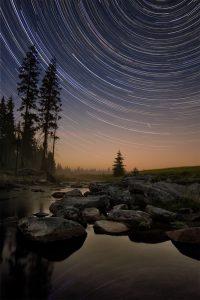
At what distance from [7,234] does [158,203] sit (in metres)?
7.84

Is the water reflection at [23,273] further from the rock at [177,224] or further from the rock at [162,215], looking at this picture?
the rock at [162,215]

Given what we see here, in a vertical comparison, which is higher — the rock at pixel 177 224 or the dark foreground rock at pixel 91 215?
the dark foreground rock at pixel 91 215

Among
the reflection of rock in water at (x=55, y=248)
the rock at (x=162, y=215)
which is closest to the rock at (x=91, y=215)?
the rock at (x=162, y=215)

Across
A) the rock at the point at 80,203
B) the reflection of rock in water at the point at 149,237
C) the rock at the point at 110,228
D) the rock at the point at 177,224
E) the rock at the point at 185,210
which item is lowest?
the reflection of rock in water at the point at 149,237

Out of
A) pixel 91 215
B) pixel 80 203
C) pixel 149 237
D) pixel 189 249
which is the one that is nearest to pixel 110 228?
pixel 149 237

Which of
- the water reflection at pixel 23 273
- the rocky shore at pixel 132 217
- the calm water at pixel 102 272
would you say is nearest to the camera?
the water reflection at pixel 23 273

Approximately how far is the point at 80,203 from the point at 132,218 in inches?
130

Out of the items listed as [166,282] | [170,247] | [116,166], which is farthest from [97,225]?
[116,166]

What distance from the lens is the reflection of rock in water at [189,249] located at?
658 centimetres

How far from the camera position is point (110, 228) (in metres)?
8.75

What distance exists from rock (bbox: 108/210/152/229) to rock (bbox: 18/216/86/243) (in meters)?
2.31

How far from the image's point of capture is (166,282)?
498cm

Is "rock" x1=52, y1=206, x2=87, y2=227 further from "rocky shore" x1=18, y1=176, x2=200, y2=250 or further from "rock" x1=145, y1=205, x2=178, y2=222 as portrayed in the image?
"rock" x1=145, y1=205, x2=178, y2=222

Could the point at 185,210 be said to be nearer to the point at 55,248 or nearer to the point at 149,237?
the point at 149,237
